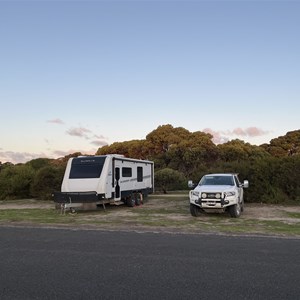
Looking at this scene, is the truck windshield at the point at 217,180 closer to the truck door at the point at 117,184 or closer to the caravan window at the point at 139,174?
the truck door at the point at 117,184

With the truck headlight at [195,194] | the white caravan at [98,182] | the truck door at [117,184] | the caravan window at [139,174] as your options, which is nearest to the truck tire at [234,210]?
the truck headlight at [195,194]

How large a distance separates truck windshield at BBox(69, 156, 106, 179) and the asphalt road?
8274 millimetres

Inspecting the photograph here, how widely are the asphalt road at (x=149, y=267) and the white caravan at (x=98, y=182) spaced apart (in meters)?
7.35

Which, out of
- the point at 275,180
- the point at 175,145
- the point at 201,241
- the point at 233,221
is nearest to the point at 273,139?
the point at 175,145

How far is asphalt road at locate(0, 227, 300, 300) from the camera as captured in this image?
5773 mm

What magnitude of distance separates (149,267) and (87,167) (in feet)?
41.9

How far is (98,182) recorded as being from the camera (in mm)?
18797

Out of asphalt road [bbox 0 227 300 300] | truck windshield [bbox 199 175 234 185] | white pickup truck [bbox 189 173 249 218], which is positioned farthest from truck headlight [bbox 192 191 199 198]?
asphalt road [bbox 0 227 300 300]

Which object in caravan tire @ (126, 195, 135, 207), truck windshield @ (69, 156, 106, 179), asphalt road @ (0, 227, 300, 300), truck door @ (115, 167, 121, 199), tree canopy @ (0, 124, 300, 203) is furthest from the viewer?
tree canopy @ (0, 124, 300, 203)

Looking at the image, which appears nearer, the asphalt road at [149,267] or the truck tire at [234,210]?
the asphalt road at [149,267]

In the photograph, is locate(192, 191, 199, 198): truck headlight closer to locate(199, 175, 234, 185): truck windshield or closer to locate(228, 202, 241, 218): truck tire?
locate(199, 175, 234, 185): truck windshield

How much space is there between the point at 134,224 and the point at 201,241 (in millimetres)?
4309

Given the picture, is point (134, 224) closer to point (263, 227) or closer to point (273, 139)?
point (263, 227)

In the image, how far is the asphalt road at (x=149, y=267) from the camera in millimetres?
5773
